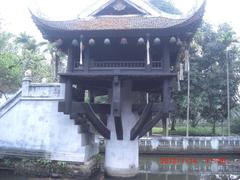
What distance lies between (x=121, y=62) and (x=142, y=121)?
7.64ft

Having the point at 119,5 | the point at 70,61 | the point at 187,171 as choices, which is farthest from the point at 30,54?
the point at 187,171

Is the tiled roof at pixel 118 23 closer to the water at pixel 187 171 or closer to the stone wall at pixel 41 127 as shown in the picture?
the stone wall at pixel 41 127

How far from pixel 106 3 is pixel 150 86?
3.83 meters

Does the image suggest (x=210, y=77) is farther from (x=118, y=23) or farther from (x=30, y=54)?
(x=30, y=54)

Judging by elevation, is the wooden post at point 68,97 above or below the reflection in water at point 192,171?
above

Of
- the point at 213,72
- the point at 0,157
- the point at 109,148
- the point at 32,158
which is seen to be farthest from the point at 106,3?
the point at 213,72

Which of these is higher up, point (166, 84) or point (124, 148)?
point (166, 84)

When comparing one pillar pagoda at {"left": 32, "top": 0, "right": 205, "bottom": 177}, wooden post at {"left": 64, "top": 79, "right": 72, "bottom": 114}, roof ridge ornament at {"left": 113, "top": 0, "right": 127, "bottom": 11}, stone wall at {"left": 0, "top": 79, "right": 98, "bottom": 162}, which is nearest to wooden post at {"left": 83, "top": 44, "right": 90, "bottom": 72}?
one pillar pagoda at {"left": 32, "top": 0, "right": 205, "bottom": 177}

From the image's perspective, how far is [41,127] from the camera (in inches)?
478

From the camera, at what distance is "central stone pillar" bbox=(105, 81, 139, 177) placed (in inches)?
470

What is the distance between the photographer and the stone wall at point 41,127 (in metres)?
11.8

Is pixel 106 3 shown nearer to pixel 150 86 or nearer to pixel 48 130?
pixel 150 86

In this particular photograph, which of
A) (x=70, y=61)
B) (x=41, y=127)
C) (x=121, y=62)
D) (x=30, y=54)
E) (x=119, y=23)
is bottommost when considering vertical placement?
(x=41, y=127)
